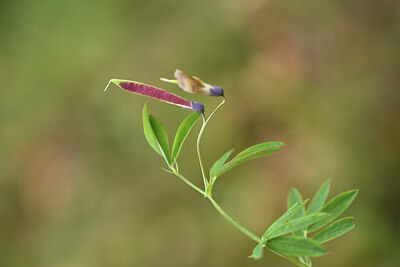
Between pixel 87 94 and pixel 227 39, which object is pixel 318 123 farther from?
pixel 87 94

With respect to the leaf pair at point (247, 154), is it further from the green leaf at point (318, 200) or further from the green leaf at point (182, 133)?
the green leaf at point (318, 200)

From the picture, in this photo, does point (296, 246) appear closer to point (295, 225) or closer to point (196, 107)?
point (295, 225)

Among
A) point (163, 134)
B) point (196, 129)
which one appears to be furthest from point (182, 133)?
point (196, 129)

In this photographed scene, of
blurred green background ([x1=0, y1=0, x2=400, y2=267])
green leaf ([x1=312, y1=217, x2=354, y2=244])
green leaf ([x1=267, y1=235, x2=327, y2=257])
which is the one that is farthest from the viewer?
blurred green background ([x1=0, y1=0, x2=400, y2=267])

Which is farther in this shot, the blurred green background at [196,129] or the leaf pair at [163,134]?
the blurred green background at [196,129]

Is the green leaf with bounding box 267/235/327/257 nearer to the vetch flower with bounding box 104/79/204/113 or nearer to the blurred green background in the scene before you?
the vetch flower with bounding box 104/79/204/113

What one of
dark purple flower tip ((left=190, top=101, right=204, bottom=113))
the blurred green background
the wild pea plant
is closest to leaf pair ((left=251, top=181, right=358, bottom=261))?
the wild pea plant

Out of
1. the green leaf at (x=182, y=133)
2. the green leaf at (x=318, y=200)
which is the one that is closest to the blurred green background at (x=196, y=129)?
the green leaf at (x=318, y=200)
